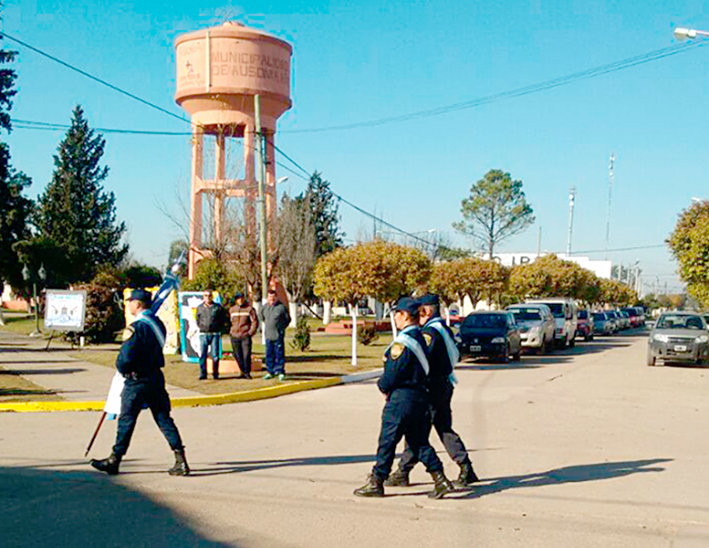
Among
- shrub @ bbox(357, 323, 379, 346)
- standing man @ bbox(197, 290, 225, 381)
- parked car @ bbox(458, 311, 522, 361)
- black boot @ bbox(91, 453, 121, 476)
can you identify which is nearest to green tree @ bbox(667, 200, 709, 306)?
parked car @ bbox(458, 311, 522, 361)

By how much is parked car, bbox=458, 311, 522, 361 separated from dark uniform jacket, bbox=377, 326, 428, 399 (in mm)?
17845

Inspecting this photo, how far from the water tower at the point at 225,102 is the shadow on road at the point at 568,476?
1120 inches

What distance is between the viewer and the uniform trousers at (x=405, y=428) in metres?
7.35

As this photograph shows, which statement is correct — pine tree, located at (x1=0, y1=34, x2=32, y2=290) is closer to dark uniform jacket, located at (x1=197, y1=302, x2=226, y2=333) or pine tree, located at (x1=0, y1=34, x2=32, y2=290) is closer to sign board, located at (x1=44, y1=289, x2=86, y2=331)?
sign board, located at (x1=44, y1=289, x2=86, y2=331)

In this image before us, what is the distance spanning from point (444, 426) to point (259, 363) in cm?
1147

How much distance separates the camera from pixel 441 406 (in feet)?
26.8

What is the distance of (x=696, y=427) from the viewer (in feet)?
41.6

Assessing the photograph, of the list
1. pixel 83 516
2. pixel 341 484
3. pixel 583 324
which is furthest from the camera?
pixel 583 324

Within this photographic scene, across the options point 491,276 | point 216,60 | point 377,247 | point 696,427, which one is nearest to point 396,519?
point 696,427

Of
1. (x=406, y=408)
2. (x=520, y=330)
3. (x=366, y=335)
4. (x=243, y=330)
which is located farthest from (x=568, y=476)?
(x=366, y=335)

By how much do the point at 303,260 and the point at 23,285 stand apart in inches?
829

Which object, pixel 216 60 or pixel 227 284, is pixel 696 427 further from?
pixel 216 60

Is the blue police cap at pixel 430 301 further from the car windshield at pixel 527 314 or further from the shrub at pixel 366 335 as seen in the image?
the car windshield at pixel 527 314

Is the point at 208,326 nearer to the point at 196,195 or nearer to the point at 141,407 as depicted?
the point at 141,407
